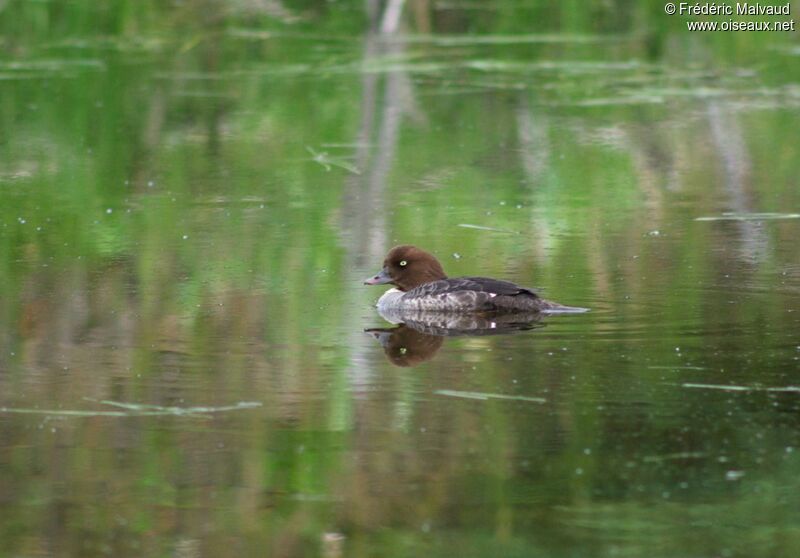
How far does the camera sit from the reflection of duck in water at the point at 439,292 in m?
8.57

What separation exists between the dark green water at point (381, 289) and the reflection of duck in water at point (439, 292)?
0.73 ft

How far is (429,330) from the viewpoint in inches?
338

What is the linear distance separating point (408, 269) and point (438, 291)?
0.51 meters

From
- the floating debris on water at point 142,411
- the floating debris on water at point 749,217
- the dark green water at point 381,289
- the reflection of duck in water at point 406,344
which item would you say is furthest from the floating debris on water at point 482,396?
the floating debris on water at point 749,217

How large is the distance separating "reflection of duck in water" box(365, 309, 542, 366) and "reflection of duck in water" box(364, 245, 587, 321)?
0.05 metres

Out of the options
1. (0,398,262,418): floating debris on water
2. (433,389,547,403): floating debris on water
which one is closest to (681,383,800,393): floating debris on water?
(433,389,547,403): floating debris on water

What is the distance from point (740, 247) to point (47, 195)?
209 inches

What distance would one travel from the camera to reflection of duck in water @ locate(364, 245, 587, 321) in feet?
28.1

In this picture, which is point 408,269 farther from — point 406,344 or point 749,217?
point 749,217

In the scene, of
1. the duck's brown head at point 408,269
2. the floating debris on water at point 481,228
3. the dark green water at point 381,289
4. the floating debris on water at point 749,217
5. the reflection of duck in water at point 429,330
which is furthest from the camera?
the floating debris on water at point 749,217

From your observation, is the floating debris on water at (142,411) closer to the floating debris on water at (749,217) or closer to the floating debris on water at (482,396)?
the floating debris on water at (482,396)

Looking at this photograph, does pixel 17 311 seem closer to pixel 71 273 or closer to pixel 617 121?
pixel 71 273

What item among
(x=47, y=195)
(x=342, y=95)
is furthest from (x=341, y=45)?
(x=47, y=195)

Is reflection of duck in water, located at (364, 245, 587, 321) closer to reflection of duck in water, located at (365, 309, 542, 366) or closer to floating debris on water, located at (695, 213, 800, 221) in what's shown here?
reflection of duck in water, located at (365, 309, 542, 366)
